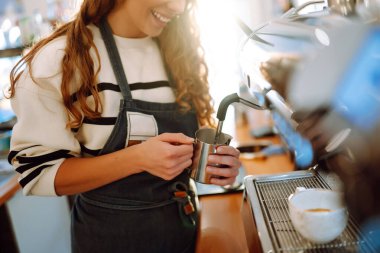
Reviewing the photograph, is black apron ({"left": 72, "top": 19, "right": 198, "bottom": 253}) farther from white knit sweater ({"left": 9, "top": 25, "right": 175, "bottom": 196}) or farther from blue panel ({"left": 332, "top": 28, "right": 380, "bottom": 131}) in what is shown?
blue panel ({"left": 332, "top": 28, "right": 380, "bottom": 131})

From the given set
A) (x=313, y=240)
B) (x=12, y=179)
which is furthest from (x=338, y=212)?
(x=12, y=179)

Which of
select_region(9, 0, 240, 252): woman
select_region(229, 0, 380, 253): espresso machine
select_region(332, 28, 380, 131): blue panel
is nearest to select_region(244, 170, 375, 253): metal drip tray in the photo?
select_region(229, 0, 380, 253): espresso machine

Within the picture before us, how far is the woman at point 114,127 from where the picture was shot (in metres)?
0.90

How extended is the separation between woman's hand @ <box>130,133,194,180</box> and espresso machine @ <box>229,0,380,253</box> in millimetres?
182

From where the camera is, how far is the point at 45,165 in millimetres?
931

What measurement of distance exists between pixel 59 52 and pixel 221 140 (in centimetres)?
47

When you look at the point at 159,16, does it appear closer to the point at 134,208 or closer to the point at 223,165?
the point at 223,165

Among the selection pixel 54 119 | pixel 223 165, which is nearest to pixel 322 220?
pixel 223 165

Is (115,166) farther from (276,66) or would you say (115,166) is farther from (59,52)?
(276,66)

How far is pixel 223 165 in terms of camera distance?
37.1 inches

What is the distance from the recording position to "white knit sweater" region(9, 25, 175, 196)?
890 millimetres

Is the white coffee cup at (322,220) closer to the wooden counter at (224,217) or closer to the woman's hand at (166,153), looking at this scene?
the wooden counter at (224,217)

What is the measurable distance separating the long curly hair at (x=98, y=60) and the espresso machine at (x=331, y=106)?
0.31 m

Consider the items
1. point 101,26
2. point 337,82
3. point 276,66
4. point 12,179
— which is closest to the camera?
point 337,82
